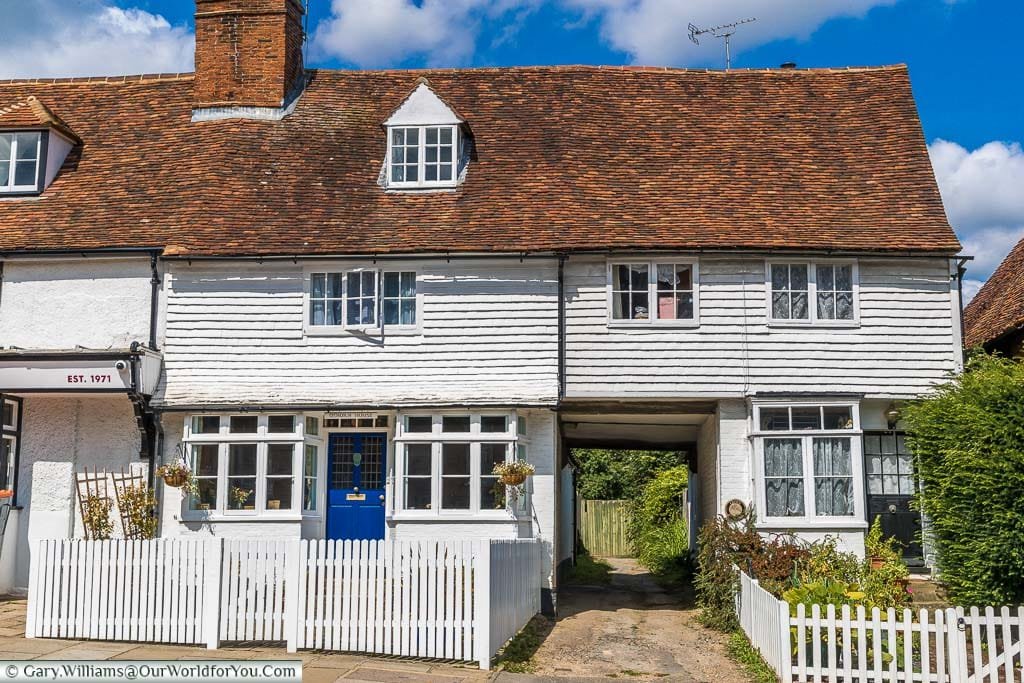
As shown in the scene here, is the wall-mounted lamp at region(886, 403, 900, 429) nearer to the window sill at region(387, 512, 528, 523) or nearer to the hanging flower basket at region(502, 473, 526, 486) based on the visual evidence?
the hanging flower basket at region(502, 473, 526, 486)

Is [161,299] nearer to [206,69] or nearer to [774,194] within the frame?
[206,69]

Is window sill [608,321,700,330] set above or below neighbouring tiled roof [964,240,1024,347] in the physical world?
below

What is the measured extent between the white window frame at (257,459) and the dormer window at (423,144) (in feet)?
15.0

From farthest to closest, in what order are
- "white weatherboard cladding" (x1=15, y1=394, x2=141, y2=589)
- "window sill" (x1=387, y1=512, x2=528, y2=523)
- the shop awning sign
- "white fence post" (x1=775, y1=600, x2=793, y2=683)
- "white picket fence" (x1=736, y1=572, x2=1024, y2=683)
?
"white weatherboard cladding" (x1=15, y1=394, x2=141, y2=589) < "window sill" (x1=387, y1=512, x2=528, y2=523) < the shop awning sign < "white fence post" (x1=775, y1=600, x2=793, y2=683) < "white picket fence" (x1=736, y1=572, x2=1024, y2=683)

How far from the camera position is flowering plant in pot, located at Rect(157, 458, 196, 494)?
15.5 metres

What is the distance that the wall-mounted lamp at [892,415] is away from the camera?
16266mm

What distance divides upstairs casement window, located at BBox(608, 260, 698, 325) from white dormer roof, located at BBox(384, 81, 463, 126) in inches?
152

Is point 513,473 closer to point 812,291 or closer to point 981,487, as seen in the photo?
point 812,291

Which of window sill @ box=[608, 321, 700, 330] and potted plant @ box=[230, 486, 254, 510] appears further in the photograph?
window sill @ box=[608, 321, 700, 330]

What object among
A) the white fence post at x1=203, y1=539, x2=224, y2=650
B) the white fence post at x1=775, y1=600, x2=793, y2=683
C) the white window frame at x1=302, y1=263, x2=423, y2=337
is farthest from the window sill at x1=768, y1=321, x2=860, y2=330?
the white fence post at x1=203, y1=539, x2=224, y2=650

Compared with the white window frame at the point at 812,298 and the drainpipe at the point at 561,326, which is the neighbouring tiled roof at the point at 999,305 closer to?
the white window frame at the point at 812,298

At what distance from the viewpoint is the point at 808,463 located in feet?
52.4

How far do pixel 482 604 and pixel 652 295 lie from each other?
22.6 feet

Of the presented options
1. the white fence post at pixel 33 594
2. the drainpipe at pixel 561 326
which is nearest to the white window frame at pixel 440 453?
the drainpipe at pixel 561 326
